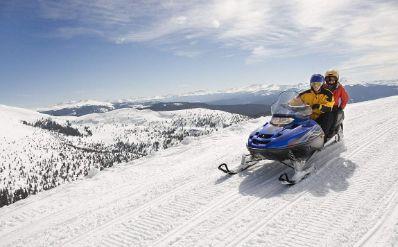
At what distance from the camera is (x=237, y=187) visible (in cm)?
851

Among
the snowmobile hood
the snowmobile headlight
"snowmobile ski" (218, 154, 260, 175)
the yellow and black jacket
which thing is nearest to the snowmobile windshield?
the snowmobile headlight

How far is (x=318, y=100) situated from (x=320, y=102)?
3.7 inches

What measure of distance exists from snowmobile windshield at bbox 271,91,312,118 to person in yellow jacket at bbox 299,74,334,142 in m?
0.50

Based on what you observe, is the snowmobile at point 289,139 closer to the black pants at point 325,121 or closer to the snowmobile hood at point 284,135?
the snowmobile hood at point 284,135

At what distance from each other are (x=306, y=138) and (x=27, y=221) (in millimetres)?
7107

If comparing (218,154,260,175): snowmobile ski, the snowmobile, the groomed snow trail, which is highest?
the snowmobile

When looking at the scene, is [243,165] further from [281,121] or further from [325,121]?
[325,121]

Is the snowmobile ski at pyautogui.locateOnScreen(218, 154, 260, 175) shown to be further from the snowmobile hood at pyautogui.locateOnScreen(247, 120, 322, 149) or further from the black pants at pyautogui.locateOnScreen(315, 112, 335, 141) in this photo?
the black pants at pyautogui.locateOnScreen(315, 112, 335, 141)

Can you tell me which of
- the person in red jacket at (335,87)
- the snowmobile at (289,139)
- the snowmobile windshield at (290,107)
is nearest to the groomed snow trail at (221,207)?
the snowmobile at (289,139)

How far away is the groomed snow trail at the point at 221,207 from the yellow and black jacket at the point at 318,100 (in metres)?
1.34

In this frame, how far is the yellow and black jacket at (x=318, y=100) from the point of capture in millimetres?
10492

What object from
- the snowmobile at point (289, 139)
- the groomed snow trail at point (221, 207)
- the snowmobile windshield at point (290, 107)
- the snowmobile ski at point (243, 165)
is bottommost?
the groomed snow trail at point (221, 207)

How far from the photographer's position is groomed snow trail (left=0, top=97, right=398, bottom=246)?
19.4 ft

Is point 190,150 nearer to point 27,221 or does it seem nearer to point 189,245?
Result: point 27,221
